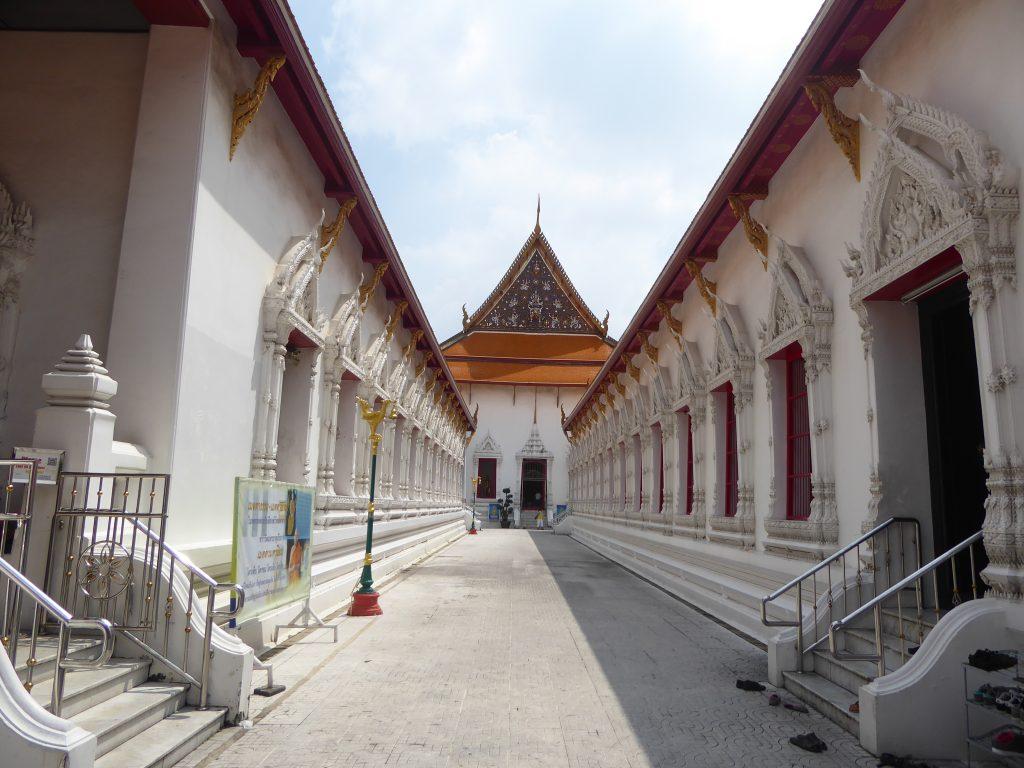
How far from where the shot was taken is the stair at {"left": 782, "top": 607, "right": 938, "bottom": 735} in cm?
446

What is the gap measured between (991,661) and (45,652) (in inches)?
181

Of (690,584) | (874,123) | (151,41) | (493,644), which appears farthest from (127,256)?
(690,584)

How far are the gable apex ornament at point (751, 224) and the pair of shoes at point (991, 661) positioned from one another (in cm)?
463

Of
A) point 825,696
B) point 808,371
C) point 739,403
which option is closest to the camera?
point 825,696

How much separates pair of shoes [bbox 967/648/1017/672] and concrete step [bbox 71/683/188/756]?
4.04 metres

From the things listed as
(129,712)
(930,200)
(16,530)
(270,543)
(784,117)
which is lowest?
(129,712)

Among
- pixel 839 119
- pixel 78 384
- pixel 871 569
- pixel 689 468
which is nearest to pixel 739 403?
pixel 871 569

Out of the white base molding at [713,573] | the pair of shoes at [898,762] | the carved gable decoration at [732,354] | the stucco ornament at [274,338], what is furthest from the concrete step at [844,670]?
the stucco ornament at [274,338]

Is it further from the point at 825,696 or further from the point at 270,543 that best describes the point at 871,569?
the point at 270,543

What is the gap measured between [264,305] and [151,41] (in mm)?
2239

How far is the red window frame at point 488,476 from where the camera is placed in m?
34.6

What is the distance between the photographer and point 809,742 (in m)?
3.98

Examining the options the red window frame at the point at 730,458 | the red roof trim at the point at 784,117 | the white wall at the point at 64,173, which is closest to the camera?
the red roof trim at the point at 784,117

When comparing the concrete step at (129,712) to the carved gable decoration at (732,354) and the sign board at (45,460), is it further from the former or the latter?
the carved gable decoration at (732,354)
